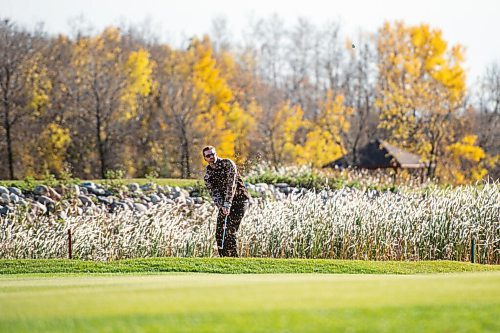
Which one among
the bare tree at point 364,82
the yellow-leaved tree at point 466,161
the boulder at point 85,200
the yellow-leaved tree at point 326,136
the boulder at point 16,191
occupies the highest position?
the bare tree at point 364,82

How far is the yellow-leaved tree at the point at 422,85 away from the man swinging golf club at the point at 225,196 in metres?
22.9

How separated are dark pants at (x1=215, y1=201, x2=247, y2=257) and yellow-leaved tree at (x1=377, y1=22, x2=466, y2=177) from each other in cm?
2284

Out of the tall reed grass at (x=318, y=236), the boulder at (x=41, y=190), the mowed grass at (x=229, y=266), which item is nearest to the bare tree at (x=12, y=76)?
the boulder at (x=41, y=190)

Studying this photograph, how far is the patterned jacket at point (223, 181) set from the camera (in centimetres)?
1270

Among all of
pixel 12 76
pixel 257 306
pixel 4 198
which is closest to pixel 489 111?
pixel 12 76

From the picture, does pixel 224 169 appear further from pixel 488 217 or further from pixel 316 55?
pixel 316 55

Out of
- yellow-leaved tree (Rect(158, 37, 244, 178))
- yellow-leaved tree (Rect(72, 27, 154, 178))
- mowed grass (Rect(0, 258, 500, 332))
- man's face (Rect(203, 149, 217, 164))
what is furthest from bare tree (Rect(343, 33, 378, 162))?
mowed grass (Rect(0, 258, 500, 332))

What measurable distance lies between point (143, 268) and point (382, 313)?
5.88 meters

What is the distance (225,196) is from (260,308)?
278 inches

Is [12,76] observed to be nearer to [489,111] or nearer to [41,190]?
[41,190]

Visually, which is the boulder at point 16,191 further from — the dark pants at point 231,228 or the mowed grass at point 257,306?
the mowed grass at point 257,306

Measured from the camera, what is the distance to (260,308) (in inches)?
225

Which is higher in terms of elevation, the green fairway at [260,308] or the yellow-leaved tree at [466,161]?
the yellow-leaved tree at [466,161]

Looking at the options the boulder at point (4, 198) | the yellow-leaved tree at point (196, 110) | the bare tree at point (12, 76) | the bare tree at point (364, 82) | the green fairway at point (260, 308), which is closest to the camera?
the green fairway at point (260, 308)
